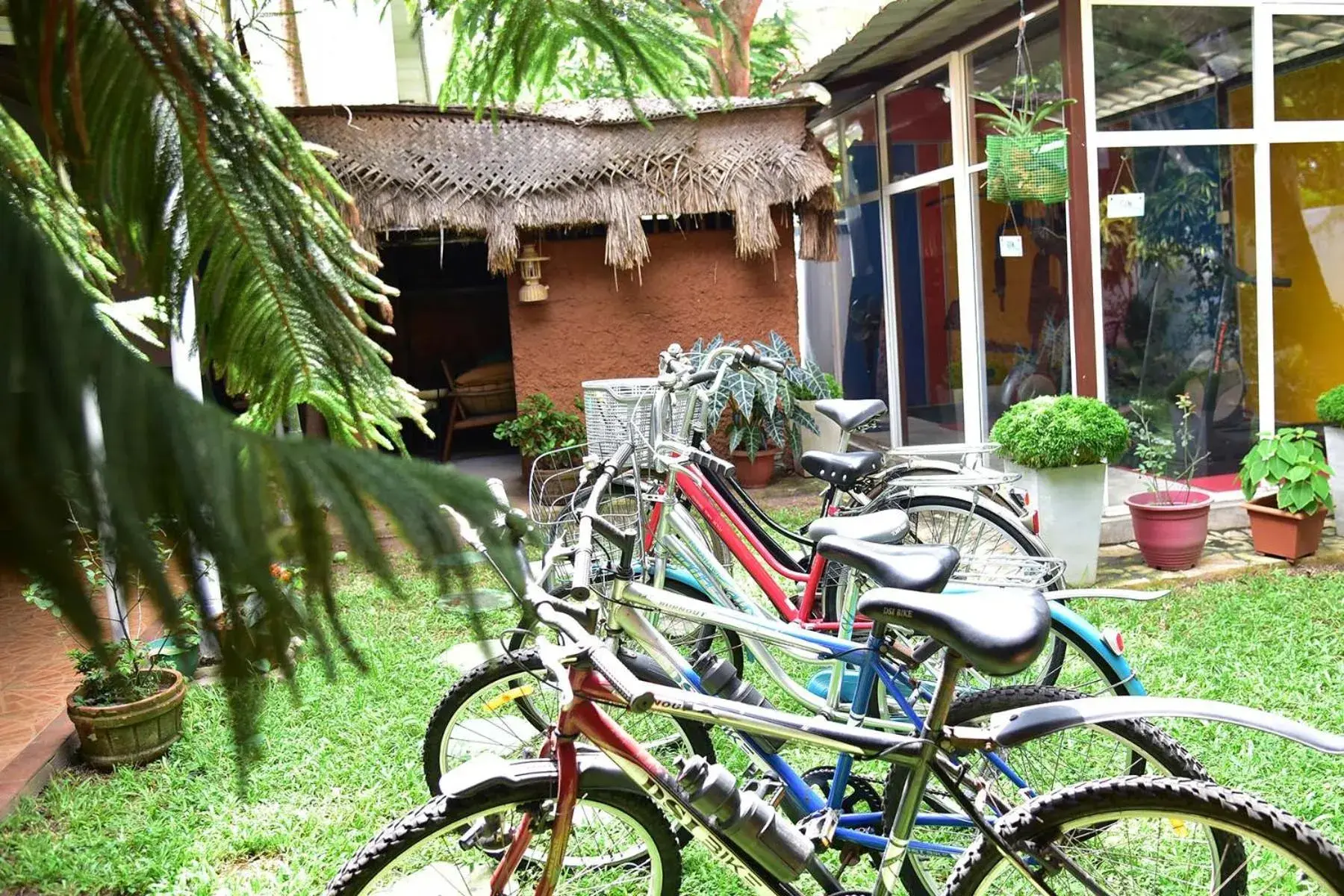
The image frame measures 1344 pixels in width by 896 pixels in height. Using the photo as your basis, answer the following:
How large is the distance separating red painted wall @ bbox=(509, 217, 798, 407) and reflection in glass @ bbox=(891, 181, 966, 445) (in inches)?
38.3

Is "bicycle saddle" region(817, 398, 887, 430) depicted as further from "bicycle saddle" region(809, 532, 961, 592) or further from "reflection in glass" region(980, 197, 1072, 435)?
"reflection in glass" region(980, 197, 1072, 435)

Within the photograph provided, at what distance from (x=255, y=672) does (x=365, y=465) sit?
0.36 feet

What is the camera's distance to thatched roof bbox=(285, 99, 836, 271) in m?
7.40

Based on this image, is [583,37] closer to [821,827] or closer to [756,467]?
[821,827]

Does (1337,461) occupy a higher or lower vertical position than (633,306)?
lower

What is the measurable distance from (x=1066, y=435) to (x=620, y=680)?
13.0 ft

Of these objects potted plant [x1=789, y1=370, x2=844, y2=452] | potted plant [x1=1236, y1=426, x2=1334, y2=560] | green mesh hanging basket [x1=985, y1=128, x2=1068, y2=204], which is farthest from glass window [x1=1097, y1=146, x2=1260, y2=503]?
potted plant [x1=789, y1=370, x2=844, y2=452]

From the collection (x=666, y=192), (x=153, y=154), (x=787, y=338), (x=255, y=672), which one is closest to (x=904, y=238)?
(x=787, y=338)

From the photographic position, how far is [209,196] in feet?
3.61

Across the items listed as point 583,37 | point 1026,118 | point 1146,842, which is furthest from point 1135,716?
point 1026,118

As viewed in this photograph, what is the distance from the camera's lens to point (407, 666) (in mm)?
4352

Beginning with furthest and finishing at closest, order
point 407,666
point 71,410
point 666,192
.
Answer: point 666,192 < point 407,666 < point 71,410

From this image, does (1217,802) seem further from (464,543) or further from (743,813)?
(464,543)

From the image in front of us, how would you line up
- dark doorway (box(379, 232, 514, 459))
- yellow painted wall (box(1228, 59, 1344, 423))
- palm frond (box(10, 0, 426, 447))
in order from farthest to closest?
dark doorway (box(379, 232, 514, 459))
yellow painted wall (box(1228, 59, 1344, 423))
palm frond (box(10, 0, 426, 447))
